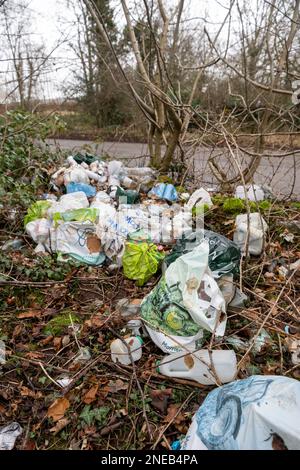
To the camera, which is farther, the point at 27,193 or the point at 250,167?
the point at 250,167

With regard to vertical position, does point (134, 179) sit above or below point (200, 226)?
above

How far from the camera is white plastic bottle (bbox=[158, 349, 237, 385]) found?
176 centimetres

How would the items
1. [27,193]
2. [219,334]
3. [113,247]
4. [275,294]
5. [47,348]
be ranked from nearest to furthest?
1. [219,334]
2. [47,348]
3. [275,294]
4. [113,247]
5. [27,193]

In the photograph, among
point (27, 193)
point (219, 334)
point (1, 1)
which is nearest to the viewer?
point (219, 334)

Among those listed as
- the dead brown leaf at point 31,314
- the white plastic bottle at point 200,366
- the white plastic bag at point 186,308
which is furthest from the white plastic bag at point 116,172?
the white plastic bottle at point 200,366

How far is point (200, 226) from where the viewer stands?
3217mm

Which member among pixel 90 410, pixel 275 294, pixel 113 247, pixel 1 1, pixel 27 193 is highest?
pixel 1 1

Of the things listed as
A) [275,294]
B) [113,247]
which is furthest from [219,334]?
[113,247]

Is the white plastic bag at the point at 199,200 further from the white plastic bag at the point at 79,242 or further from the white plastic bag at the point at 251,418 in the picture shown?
the white plastic bag at the point at 251,418

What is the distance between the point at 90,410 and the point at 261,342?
1.10 metres

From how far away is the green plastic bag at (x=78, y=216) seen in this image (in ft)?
9.95

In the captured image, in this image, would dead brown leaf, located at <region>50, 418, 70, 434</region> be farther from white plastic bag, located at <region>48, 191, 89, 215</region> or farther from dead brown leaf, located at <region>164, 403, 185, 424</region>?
white plastic bag, located at <region>48, 191, 89, 215</region>

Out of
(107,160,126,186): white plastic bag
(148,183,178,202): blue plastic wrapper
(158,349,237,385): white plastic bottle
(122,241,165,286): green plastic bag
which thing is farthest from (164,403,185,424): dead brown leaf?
(107,160,126,186): white plastic bag

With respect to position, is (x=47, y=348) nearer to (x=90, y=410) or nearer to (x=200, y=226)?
(x=90, y=410)
